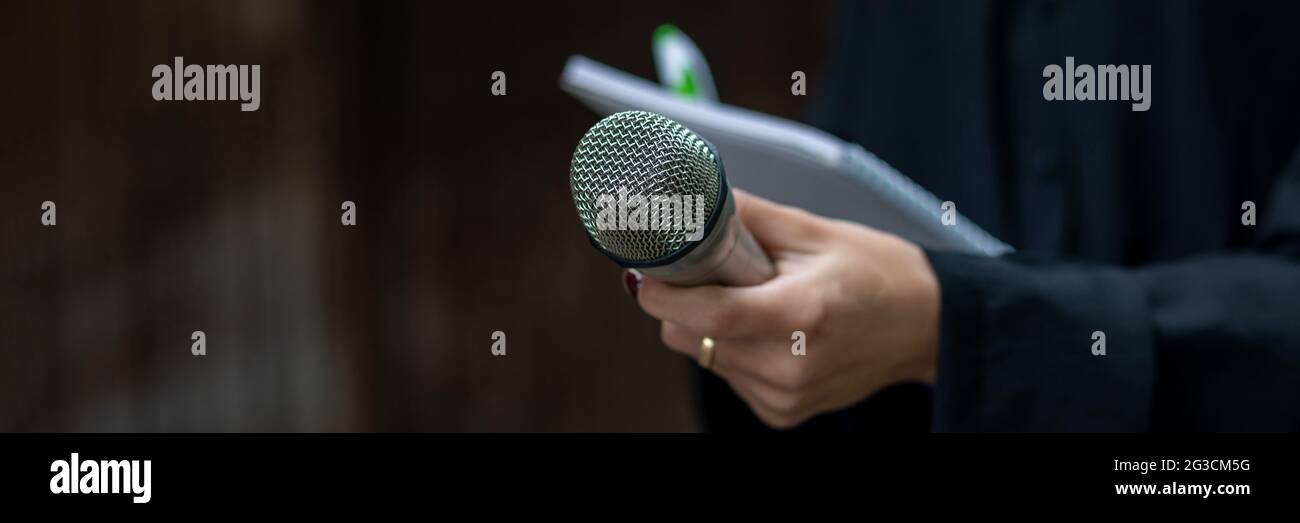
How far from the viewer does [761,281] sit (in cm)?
52

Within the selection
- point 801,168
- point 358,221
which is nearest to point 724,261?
point 801,168

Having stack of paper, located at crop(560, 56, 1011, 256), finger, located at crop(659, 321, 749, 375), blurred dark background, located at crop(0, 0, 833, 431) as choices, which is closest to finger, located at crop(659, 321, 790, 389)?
finger, located at crop(659, 321, 749, 375)

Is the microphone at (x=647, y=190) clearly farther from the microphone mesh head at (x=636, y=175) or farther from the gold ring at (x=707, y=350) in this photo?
the gold ring at (x=707, y=350)

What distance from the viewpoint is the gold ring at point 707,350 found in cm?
57

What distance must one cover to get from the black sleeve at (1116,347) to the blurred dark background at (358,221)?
1.19 meters

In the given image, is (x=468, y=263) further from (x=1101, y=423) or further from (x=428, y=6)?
(x=1101, y=423)

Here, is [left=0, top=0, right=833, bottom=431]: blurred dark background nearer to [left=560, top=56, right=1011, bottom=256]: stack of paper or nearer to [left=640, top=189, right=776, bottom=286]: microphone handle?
[left=560, top=56, right=1011, bottom=256]: stack of paper

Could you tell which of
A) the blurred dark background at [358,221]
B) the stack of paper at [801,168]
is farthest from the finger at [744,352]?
the blurred dark background at [358,221]

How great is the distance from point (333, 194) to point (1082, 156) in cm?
158

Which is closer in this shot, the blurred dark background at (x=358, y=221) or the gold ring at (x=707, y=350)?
the gold ring at (x=707, y=350)

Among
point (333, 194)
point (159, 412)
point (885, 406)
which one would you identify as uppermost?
point (333, 194)

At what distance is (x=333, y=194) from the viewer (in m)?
2.01

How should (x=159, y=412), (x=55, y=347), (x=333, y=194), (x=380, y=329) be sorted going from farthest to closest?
(x=380, y=329), (x=333, y=194), (x=159, y=412), (x=55, y=347)

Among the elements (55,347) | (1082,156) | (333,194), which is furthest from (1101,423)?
(333,194)
